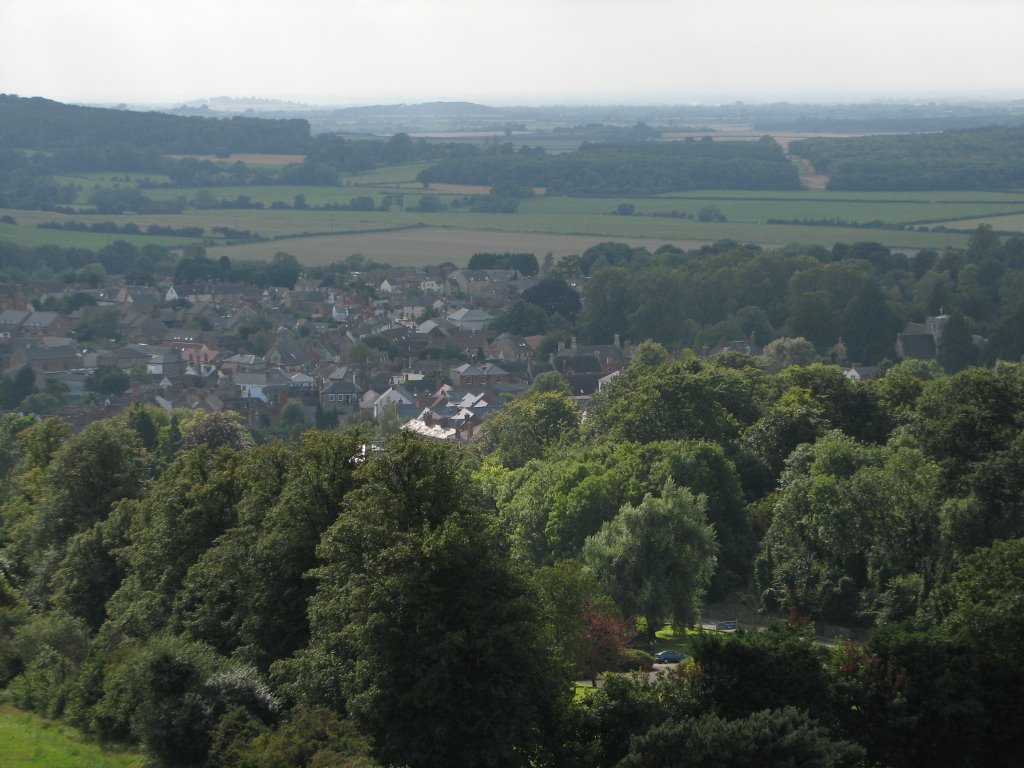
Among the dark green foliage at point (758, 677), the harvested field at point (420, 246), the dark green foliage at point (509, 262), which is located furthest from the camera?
the harvested field at point (420, 246)

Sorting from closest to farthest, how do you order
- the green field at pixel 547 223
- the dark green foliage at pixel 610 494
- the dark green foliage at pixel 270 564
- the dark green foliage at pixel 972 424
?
1. the dark green foliage at pixel 270 564
2. the dark green foliage at pixel 972 424
3. the dark green foliage at pixel 610 494
4. the green field at pixel 547 223

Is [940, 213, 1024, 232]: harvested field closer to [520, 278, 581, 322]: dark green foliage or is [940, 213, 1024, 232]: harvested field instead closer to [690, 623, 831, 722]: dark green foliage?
[520, 278, 581, 322]: dark green foliage

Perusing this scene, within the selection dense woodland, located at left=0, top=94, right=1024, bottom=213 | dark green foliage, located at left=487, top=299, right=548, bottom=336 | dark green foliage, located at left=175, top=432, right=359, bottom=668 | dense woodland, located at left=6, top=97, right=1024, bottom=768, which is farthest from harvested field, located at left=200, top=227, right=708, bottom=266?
dark green foliage, located at left=175, top=432, right=359, bottom=668

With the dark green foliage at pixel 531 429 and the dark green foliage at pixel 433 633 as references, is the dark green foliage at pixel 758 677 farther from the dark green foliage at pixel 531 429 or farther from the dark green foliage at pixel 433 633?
the dark green foliage at pixel 531 429

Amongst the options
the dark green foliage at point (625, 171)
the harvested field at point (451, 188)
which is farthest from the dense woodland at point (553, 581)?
the dark green foliage at point (625, 171)

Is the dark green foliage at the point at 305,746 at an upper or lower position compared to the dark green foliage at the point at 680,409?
upper

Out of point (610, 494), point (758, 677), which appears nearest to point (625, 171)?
→ point (610, 494)

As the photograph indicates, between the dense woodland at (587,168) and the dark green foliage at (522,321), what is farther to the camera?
the dense woodland at (587,168)
